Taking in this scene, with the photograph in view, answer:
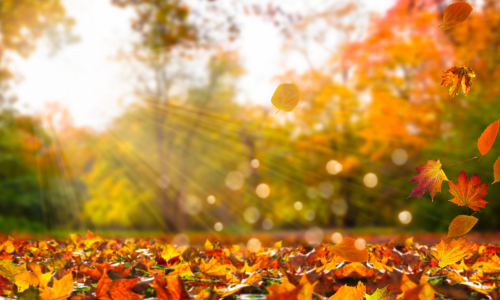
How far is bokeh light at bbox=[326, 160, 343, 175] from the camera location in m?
10.3

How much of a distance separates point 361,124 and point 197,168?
696cm

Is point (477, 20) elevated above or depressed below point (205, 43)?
below

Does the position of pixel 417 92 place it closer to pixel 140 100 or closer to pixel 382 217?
pixel 382 217

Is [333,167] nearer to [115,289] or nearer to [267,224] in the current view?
[267,224]

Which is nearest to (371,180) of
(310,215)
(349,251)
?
(310,215)

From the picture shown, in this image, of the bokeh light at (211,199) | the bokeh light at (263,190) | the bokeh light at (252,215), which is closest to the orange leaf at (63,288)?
the bokeh light at (263,190)

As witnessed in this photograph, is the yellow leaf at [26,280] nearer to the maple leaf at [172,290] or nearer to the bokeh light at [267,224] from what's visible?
the maple leaf at [172,290]

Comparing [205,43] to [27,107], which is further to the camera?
[27,107]

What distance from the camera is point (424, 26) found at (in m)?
6.99

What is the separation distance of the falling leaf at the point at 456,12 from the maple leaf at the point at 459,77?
91mm

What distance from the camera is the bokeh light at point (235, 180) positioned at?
13.4m

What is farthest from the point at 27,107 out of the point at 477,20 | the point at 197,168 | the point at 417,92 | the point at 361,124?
the point at 477,20

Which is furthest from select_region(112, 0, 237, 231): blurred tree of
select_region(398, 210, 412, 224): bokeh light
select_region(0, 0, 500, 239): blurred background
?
select_region(398, 210, 412, 224): bokeh light

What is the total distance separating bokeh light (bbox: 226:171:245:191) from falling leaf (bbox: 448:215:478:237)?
1273 centimetres
